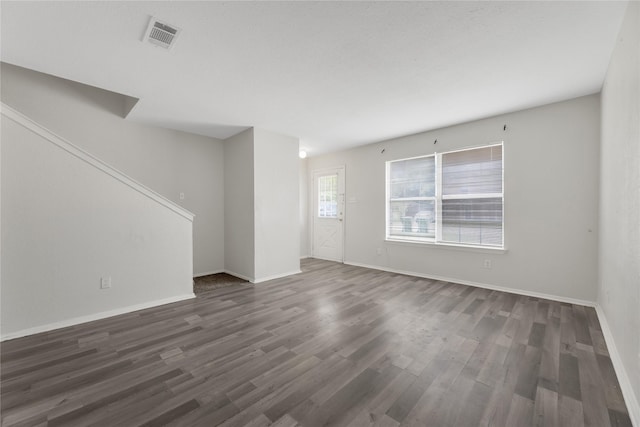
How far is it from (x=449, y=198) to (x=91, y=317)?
17.5 ft

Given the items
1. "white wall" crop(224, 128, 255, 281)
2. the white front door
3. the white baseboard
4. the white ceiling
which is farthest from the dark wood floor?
the white front door

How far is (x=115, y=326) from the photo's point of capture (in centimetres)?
281

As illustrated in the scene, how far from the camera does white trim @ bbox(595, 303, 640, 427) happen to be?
1505mm

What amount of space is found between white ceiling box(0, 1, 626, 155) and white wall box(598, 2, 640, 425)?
13.7 inches

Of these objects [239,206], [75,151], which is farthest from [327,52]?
[239,206]

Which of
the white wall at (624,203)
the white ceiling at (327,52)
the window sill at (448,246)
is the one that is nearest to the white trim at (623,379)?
the white wall at (624,203)

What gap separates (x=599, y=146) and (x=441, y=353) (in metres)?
3.31

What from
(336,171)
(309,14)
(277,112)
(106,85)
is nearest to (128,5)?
(309,14)

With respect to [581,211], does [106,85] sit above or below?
above

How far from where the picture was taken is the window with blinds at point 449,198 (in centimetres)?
405

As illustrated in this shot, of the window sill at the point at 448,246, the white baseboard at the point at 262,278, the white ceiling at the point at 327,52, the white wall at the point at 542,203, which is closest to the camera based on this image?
the white ceiling at the point at 327,52

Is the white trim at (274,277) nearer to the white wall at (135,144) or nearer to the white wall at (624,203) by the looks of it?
the white wall at (135,144)

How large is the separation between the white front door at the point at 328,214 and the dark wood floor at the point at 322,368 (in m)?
2.94

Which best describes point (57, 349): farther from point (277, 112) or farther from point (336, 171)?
point (336, 171)
